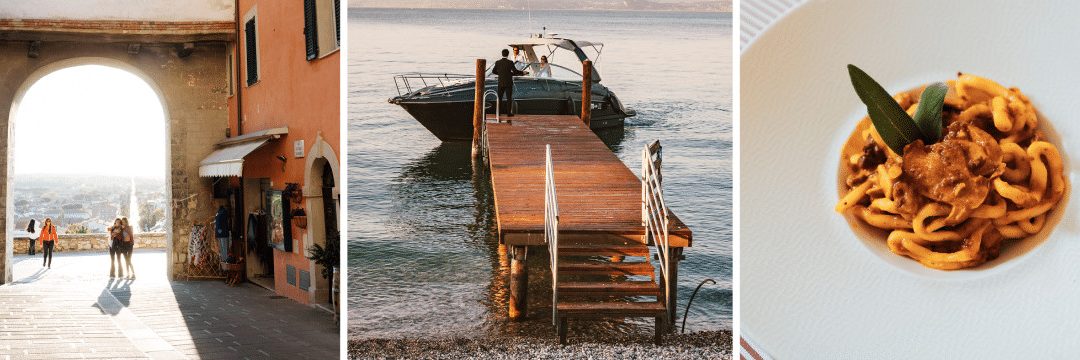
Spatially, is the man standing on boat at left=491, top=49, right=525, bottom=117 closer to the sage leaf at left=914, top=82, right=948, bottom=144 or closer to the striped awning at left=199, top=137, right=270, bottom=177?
the striped awning at left=199, top=137, right=270, bottom=177

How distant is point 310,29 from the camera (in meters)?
4.25

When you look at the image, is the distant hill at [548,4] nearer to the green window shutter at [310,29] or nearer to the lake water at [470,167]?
the lake water at [470,167]

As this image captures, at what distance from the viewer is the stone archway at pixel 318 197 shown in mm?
4246

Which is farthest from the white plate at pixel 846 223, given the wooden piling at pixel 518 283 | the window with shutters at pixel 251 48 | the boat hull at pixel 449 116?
the window with shutters at pixel 251 48

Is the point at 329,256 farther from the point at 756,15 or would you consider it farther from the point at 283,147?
the point at 756,15

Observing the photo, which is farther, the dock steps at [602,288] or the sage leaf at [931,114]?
the dock steps at [602,288]

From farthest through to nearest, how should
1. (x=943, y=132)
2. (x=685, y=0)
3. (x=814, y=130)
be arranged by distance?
(x=685, y=0)
(x=814, y=130)
(x=943, y=132)

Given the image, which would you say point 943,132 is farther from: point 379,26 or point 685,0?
point 379,26

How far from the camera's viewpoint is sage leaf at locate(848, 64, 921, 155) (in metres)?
2.97

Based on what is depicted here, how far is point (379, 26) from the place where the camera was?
3.92 meters

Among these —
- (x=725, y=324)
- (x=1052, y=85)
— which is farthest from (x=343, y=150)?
(x=1052, y=85)

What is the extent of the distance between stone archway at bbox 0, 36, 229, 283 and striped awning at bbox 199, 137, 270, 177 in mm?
36

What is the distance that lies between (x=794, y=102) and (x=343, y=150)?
5.93ft

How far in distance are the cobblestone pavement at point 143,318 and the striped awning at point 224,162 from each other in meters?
0.45
